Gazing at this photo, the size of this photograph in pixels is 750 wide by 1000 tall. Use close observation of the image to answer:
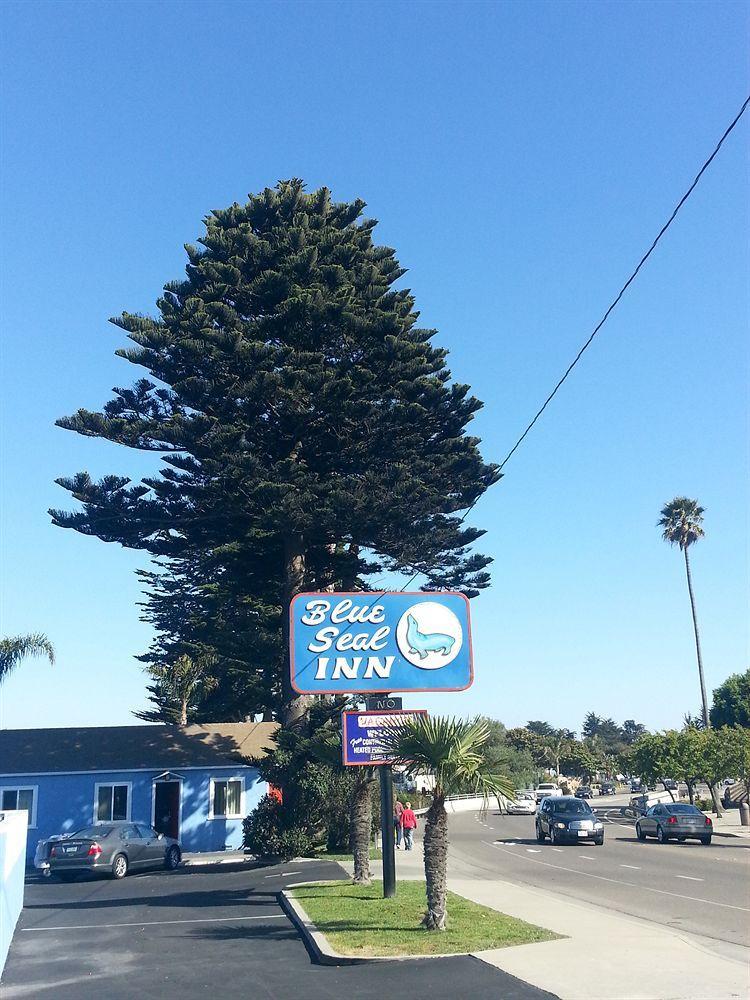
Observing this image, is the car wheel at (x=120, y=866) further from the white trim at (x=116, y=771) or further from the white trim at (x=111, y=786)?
the white trim at (x=111, y=786)

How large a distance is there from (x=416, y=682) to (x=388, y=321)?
15.9 meters

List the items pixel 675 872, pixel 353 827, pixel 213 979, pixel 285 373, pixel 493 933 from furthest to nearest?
pixel 285 373, pixel 675 872, pixel 353 827, pixel 493 933, pixel 213 979

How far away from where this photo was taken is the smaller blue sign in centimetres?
1580

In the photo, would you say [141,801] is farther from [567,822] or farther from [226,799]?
[567,822]

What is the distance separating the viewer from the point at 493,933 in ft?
38.5

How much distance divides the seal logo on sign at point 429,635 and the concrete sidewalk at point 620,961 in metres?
5.10

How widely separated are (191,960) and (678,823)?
84.3 feet

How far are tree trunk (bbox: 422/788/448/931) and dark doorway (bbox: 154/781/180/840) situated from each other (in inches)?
845

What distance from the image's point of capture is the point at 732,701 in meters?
90.8

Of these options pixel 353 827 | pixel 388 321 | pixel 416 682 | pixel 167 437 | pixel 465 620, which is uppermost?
pixel 388 321

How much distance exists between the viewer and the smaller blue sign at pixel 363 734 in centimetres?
1580

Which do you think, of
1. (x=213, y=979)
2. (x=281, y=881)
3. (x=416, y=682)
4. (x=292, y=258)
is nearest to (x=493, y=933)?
(x=213, y=979)

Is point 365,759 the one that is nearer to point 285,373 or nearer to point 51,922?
point 51,922

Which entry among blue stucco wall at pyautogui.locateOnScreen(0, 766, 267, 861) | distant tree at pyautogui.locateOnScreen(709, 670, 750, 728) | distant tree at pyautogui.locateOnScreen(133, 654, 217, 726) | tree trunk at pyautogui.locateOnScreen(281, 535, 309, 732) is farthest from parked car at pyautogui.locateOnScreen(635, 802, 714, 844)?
distant tree at pyautogui.locateOnScreen(709, 670, 750, 728)
